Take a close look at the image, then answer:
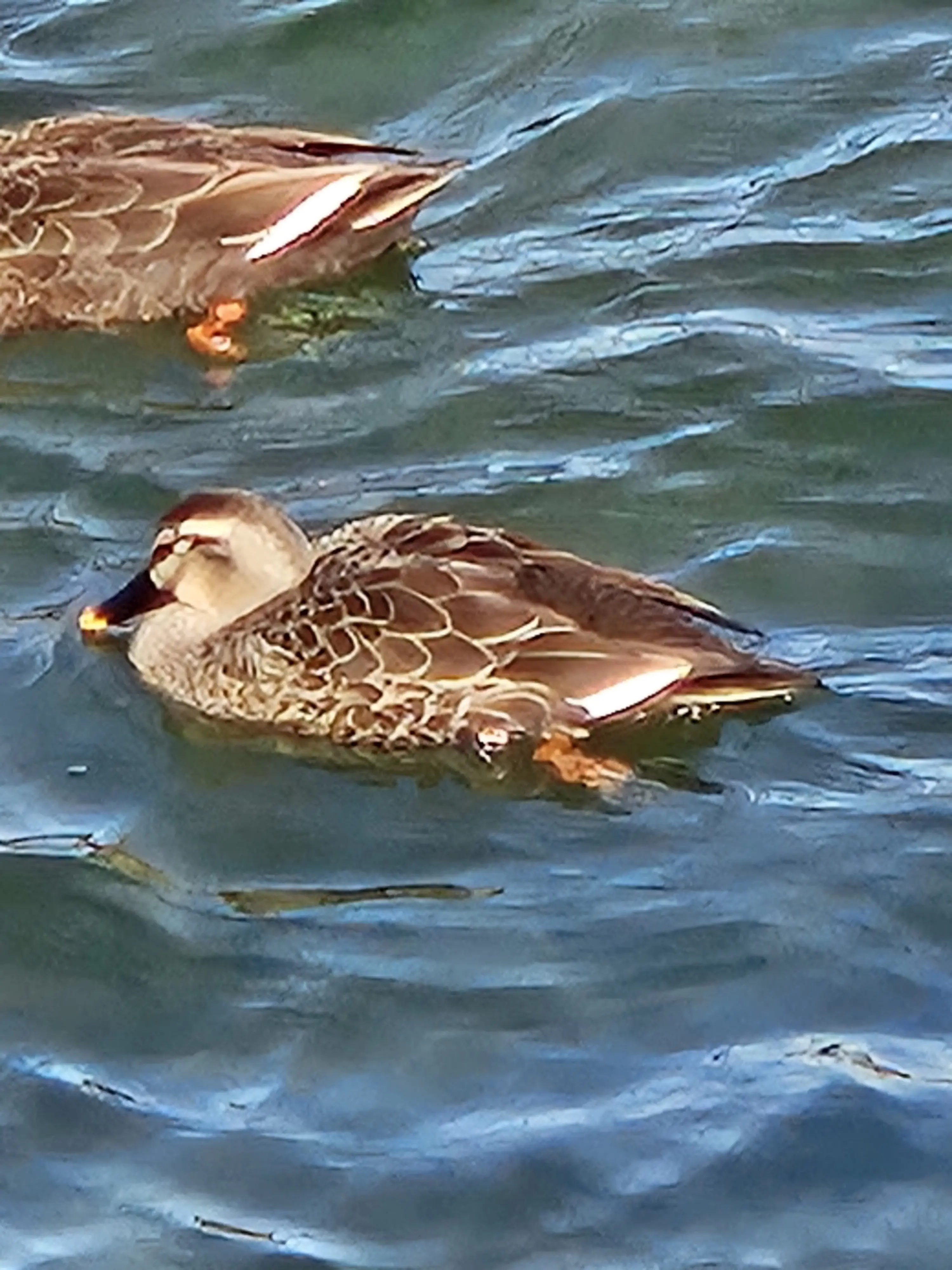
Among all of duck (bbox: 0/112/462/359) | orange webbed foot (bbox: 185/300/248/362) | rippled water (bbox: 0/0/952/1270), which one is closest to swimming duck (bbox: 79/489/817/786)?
rippled water (bbox: 0/0/952/1270)

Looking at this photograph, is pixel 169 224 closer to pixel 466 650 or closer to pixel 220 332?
pixel 220 332

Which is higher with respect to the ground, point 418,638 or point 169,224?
point 169,224

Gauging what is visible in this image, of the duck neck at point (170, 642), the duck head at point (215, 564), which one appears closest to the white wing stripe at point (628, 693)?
the duck head at point (215, 564)

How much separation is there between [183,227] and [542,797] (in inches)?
126

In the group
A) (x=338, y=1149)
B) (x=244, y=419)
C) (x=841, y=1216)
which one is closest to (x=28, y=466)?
(x=244, y=419)

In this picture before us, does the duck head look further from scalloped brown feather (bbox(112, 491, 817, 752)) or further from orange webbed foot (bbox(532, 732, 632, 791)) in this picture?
orange webbed foot (bbox(532, 732, 632, 791))

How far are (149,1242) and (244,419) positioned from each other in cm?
377

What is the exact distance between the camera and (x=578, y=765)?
333 inches

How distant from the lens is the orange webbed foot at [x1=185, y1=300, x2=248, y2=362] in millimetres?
10703

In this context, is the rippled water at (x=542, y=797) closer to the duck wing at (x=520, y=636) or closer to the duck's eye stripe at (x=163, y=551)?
the duck wing at (x=520, y=636)

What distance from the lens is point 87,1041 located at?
24.8 ft

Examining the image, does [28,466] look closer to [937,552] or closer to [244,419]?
[244,419]

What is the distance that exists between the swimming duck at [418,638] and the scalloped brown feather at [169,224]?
1995 millimetres

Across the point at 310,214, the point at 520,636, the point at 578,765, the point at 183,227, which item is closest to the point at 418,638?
the point at 520,636
